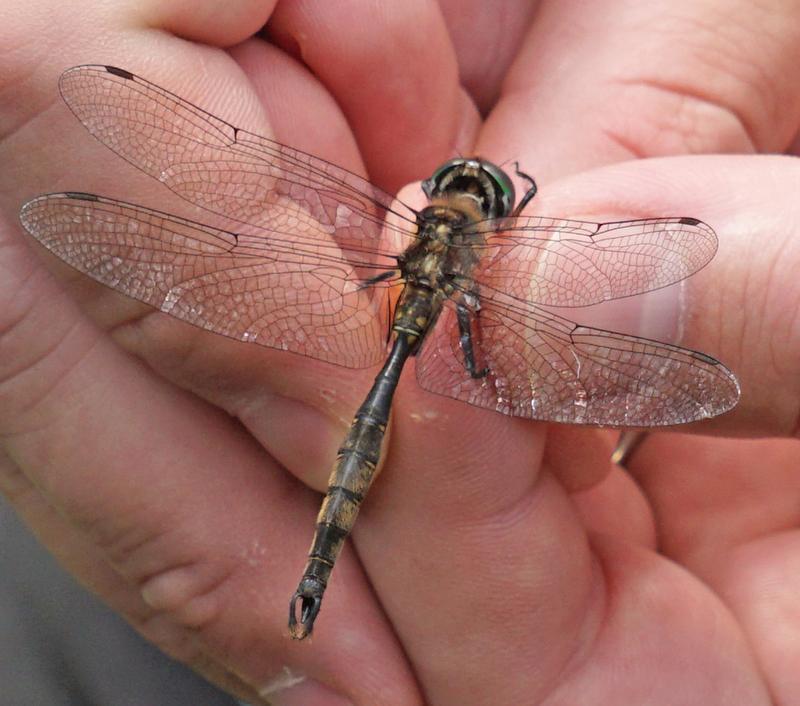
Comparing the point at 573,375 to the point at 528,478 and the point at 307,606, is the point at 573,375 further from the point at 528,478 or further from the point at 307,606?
the point at 307,606

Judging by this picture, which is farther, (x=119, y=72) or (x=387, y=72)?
(x=387, y=72)

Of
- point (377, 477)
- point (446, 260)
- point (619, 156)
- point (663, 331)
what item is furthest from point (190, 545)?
point (619, 156)

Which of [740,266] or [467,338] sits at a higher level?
[740,266]

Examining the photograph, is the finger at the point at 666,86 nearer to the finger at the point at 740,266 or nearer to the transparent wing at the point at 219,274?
the finger at the point at 740,266

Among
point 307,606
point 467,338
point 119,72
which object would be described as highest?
point 119,72

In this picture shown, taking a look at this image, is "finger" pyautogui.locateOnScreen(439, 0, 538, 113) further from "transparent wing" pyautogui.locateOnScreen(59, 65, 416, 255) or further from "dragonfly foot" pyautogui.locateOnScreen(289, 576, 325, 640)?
"dragonfly foot" pyautogui.locateOnScreen(289, 576, 325, 640)

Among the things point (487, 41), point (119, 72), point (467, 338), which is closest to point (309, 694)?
point (467, 338)

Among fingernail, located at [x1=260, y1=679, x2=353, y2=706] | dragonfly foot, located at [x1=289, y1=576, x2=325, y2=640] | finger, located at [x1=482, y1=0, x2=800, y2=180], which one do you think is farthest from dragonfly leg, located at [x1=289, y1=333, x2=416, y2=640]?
finger, located at [x1=482, y1=0, x2=800, y2=180]

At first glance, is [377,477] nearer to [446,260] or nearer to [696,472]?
[446,260]
